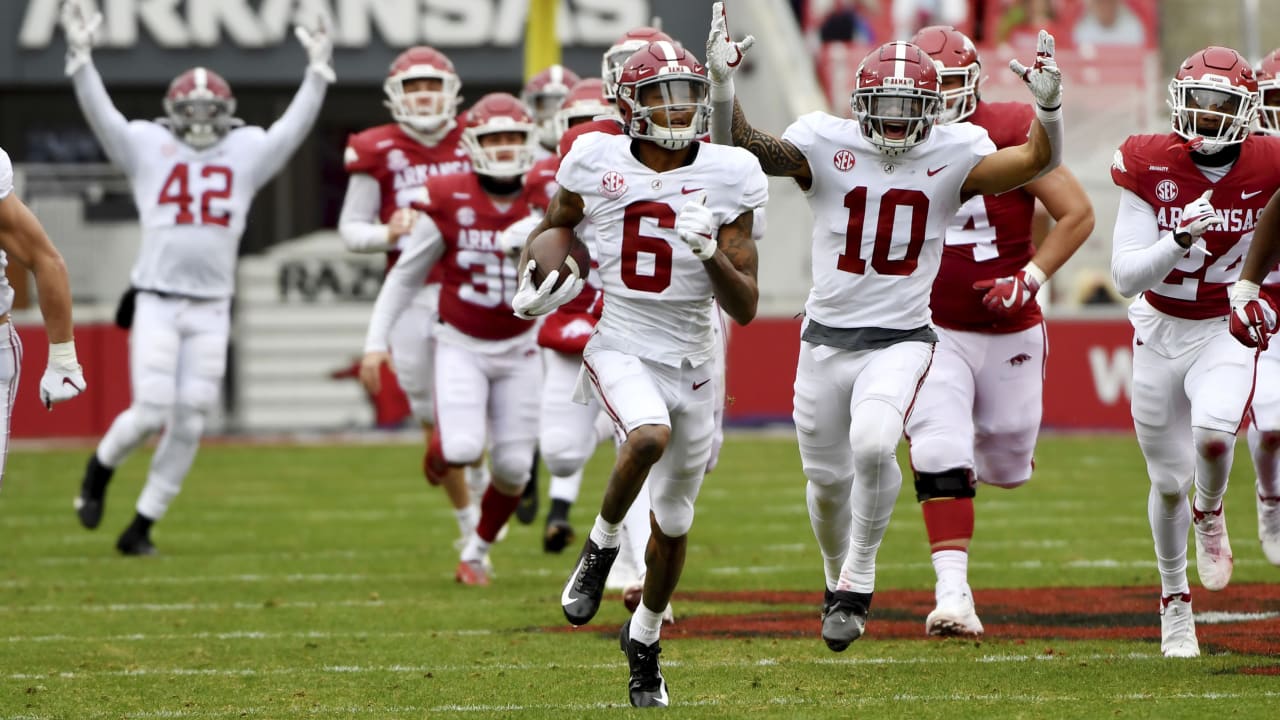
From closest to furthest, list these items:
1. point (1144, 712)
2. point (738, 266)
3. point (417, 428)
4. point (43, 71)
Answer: point (1144, 712), point (738, 266), point (417, 428), point (43, 71)

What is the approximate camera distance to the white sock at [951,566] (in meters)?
6.21

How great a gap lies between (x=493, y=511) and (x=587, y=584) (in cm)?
256

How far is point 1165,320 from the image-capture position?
5777mm

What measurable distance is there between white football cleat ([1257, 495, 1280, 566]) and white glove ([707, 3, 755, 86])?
108 inches

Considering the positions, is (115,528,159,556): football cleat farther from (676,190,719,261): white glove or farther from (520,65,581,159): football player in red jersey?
(676,190,719,261): white glove

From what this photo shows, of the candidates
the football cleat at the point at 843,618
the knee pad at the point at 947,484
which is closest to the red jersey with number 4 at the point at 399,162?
the knee pad at the point at 947,484

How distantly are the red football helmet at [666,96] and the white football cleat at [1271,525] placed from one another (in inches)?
109

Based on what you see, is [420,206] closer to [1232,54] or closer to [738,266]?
[738,266]

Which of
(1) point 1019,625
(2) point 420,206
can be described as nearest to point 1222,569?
(1) point 1019,625

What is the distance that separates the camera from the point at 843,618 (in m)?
5.38

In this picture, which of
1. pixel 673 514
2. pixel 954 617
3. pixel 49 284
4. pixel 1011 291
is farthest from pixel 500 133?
pixel 673 514

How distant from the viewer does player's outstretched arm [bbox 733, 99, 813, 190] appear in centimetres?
546

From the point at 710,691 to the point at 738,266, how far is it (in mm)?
1123

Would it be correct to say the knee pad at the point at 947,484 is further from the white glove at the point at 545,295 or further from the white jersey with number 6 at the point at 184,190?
the white jersey with number 6 at the point at 184,190
